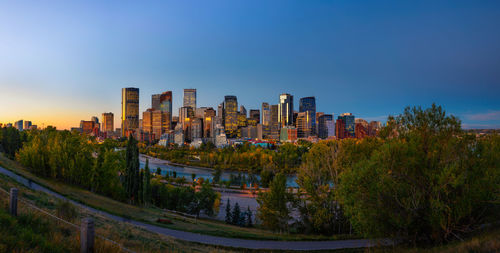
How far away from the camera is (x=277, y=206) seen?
82.9 ft

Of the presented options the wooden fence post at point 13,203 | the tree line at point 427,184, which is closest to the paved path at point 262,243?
the tree line at point 427,184

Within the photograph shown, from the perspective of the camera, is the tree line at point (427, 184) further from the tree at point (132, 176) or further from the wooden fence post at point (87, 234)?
the tree at point (132, 176)

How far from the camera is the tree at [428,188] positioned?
42.5 ft

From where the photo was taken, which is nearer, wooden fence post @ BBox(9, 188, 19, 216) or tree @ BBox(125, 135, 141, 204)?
wooden fence post @ BBox(9, 188, 19, 216)

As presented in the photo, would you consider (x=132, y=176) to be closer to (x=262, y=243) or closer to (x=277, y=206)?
(x=277, y=206)

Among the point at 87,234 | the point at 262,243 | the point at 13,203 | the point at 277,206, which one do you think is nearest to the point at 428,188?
the point at 262,243

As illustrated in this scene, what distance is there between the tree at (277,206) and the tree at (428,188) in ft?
33.7

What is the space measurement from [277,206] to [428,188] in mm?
13857

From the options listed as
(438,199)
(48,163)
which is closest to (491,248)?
(438,199)

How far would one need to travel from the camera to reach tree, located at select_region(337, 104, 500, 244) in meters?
13.0

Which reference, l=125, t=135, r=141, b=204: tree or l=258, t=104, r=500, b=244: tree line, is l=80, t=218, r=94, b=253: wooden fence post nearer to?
l=258, t=104, r=500, b=244: tree line

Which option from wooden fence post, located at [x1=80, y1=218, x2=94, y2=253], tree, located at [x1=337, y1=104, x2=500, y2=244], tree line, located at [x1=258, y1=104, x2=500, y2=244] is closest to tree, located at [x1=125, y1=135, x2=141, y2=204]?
tree line, located at [x1=258, y1=104, x2=500, y2=244]

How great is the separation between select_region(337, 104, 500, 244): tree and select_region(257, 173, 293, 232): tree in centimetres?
1028

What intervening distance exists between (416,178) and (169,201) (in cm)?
2988
